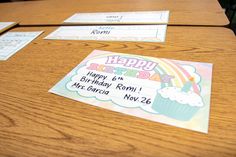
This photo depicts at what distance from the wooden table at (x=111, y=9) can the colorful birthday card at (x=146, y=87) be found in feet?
1.01

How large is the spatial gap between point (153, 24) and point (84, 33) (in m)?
0.25

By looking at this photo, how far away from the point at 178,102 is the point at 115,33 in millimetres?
391

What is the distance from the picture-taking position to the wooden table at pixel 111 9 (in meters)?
0.76

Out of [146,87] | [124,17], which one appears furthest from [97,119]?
[124,17]

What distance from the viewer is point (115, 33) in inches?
28.2

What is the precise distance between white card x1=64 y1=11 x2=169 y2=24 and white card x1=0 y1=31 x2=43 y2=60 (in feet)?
0.56

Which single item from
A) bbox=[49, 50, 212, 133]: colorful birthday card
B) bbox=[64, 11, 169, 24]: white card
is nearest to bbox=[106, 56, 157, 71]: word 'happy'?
bbox=[49, 50, 212, 133]: colorful birthday card

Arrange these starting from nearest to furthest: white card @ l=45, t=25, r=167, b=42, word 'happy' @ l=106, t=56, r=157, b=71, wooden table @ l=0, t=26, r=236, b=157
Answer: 1. wooden table @ l=0, t=26, r=236, b=157
2. word 'happy' @ l=106, t=56, r=157, b=71
3. white card @ l=45, t=25, r=167, b=42

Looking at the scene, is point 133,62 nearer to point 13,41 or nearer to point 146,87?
point 146,87

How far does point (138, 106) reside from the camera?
1.34 feet

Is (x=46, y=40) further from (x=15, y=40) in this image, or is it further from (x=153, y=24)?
(x=153, y=24)

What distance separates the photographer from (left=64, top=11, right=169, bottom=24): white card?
767mm

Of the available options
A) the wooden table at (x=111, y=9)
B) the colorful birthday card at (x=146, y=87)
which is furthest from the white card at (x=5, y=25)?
the colorful birthday card at (x=146, y=87)

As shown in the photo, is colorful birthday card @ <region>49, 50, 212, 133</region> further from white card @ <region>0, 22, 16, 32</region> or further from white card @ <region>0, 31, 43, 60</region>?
white card @ <region>0, 22, 16, 32</region>
